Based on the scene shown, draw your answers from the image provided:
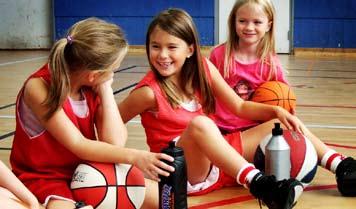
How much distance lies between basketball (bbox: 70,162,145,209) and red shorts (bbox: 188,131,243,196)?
1.39 feet

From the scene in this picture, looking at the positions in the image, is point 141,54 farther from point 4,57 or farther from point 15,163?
point 15,163

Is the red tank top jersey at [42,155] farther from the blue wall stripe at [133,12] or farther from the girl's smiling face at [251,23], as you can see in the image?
the blue wall stripe at [133,12]

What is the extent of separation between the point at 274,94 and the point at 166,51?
2.15 ft

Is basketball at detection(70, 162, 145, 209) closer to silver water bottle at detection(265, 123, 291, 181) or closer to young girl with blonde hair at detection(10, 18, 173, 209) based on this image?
young girl with blonde hair at detection(10, 18, 173, 209)

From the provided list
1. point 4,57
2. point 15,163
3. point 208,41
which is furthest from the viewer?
point 208,41

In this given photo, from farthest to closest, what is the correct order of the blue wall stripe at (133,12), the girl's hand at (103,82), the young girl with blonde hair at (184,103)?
the blue wall stripe at (133,12) < the young girl with blonde hair at (184,103) < the girl's hand at (103,82)

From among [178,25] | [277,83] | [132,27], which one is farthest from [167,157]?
[132,27]

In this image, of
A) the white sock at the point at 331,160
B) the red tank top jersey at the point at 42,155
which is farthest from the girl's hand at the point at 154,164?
the white sock at the point at 331,160

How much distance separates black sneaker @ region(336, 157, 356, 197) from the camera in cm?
231

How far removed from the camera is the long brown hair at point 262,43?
2791 mm

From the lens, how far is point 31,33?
1012 cm

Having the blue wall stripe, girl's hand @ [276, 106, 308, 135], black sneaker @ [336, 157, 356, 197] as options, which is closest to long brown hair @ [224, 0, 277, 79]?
girl's hand @ [276, 106, 308, 135]

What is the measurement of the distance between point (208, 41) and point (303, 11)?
4.81 ft

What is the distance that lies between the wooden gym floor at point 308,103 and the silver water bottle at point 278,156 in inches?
5.2
